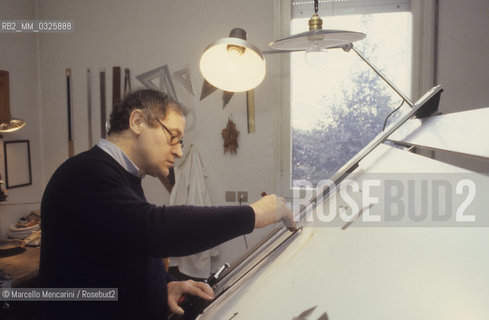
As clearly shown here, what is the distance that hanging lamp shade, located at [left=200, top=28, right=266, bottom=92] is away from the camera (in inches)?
41.4

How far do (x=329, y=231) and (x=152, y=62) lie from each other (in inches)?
83.7

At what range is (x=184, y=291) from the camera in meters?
0.96

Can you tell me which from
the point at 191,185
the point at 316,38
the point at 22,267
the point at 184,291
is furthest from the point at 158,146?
the point at 191,185

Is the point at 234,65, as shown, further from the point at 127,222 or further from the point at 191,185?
the point at 191,185

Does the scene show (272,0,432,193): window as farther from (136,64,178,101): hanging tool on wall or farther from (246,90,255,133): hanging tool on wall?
(136,64,178,101): hanging tool on wall

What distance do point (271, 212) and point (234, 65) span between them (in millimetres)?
527

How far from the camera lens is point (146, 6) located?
246 centimetres

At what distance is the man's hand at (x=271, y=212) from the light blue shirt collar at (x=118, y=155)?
0.37m

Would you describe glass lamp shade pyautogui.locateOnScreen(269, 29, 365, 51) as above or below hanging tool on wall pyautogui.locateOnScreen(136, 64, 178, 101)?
below

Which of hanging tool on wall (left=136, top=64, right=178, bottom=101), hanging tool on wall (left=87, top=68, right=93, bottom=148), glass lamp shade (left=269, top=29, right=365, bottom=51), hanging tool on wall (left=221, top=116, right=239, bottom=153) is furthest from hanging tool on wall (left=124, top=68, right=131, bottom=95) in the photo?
glass lamp shade (left=269, top=29, right=365, bottom=51)

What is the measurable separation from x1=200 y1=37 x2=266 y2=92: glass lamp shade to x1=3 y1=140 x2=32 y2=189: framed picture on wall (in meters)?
1.91

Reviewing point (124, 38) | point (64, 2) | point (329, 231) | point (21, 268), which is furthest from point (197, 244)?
point (64, 2)

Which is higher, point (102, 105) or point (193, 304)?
point (102, 105)

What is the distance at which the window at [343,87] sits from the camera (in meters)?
2.25
